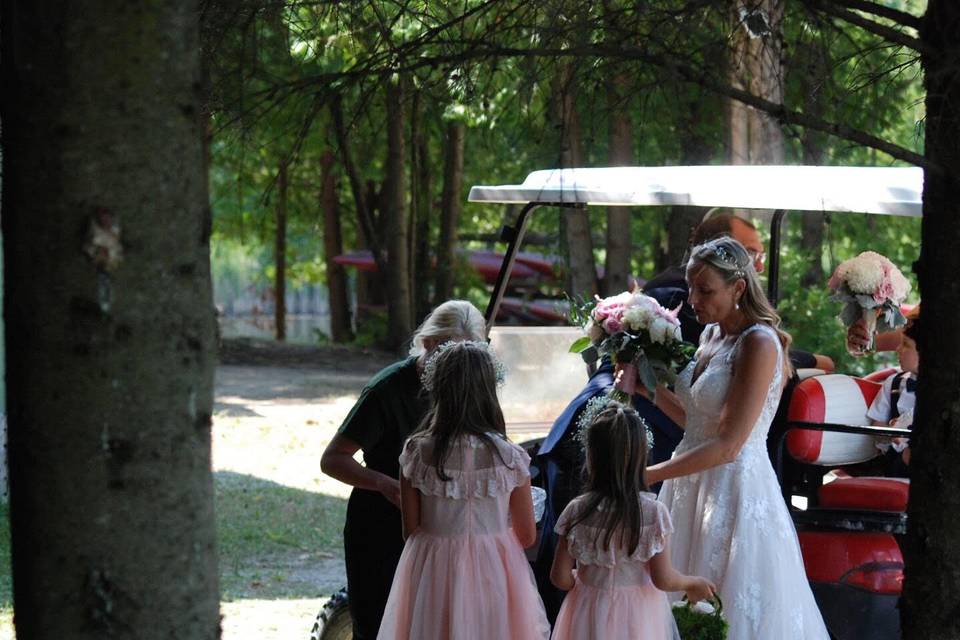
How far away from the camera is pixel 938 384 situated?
9.82 ft

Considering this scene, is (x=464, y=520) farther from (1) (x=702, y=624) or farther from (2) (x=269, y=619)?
(2) (x=269, y=619)

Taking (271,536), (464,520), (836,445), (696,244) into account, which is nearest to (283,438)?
(271,536)

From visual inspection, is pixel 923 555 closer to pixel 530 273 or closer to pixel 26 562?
pixel 26 562

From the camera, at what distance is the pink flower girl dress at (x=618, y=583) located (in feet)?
13.2

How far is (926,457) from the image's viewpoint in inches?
119

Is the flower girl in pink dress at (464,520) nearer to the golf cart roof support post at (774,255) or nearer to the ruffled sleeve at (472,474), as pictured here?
the ruffled sleeve at (472,474)

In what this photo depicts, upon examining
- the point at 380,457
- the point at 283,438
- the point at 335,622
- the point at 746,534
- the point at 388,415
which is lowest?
the point at 283,438

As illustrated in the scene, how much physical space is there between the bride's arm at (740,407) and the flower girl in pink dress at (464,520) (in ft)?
1.68

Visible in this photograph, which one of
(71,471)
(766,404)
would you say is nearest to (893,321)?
(766,404)

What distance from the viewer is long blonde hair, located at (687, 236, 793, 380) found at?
4328 mm

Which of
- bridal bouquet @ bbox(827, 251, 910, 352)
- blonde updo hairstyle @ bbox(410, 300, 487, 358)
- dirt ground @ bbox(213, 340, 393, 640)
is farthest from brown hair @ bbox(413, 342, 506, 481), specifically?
dirt ground @ bbox(213, 340, 393, 640)

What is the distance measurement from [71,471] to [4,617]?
5.93 metres

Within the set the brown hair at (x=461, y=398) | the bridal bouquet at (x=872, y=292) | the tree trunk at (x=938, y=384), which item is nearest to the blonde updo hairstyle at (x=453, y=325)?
the brown hair at (x=461, y=398)

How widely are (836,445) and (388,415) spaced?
170cm
